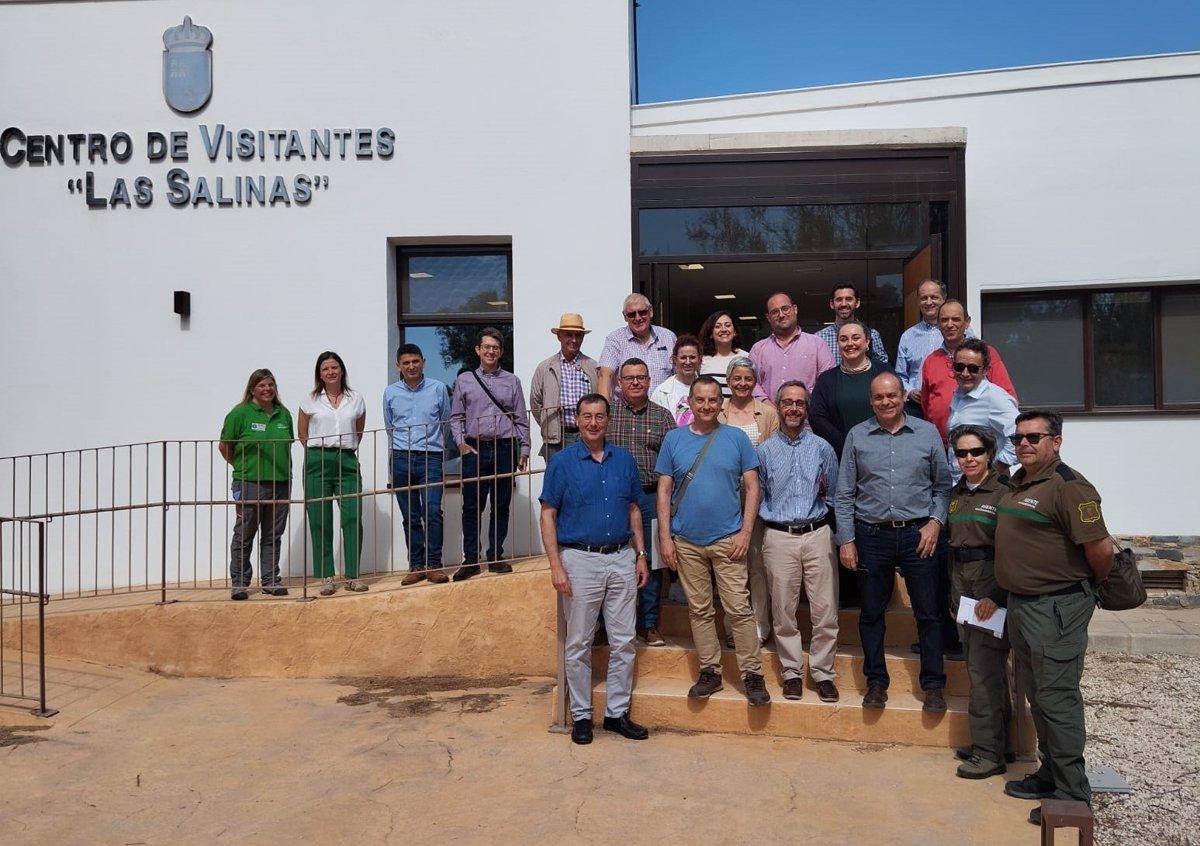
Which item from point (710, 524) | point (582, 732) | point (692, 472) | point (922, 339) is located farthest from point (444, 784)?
point (922, 339)

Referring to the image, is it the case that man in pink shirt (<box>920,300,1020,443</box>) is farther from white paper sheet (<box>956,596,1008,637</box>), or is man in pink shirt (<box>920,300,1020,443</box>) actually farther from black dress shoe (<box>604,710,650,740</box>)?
black dress shoe (<box>604,710,650,740</box>)

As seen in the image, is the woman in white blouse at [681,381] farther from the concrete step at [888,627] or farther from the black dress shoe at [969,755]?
the black dress shoe at [969,755]

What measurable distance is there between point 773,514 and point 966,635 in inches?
44.6

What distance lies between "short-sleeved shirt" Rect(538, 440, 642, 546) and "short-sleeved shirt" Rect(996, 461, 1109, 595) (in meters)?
1.89

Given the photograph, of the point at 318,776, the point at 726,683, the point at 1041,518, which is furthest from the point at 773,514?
the point at 318,776

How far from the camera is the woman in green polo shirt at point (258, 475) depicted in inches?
279

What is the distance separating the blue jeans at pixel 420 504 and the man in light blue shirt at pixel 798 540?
2.76m

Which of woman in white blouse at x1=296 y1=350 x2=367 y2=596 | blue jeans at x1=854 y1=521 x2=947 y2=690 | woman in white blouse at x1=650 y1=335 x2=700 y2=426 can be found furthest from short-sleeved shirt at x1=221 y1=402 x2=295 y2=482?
blue jeans at x1=854 y1=521 x2=947 y2=690

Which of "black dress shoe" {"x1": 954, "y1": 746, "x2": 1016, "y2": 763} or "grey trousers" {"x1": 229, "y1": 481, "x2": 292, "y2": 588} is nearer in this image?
"black dress shoe" {"x1": 954, "y1": 746, "x2": 1016, "y2": 763}

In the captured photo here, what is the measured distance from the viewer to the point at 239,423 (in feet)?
23.4

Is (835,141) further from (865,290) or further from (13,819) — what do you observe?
(13,819)

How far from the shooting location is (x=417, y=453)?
716cm

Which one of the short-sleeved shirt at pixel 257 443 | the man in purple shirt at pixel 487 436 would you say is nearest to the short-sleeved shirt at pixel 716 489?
the man in purple shirt at pixel 487 436

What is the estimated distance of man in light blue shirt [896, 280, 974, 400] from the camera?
6324 mm
